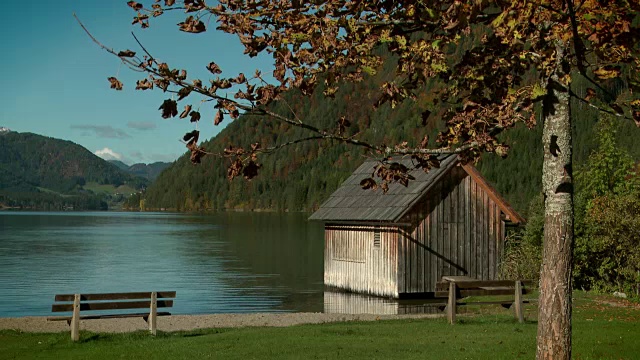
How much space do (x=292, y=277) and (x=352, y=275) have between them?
700 inches

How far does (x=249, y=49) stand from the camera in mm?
9164

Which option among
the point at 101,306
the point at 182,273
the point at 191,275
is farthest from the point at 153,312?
the point at 182,273

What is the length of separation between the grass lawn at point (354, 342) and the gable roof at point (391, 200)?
11.5 meters

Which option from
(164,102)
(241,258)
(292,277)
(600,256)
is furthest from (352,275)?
(241,258)

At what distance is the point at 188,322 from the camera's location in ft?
90.6

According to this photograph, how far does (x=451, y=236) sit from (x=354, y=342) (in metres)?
18.2

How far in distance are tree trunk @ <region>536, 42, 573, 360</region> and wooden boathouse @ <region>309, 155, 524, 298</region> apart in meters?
24.6

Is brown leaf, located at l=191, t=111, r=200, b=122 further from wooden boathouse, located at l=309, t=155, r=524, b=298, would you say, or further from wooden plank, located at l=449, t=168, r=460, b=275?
wooden plank, located at l=449, t=168, r=460, b=275

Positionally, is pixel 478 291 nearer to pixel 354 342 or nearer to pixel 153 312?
pixel 354 342

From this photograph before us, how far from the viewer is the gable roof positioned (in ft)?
116

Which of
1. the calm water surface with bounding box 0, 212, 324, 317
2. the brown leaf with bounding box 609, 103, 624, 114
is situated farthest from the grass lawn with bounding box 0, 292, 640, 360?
the calm water surface with bounding box 0, 212, 324, 317

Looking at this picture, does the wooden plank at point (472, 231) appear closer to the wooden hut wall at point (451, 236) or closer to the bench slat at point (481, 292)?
the wooden hut wall at point (451, 236)

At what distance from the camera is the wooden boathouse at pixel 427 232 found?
35.7 m

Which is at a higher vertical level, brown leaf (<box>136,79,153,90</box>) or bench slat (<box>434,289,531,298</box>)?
brown leaf (<box>136,79,153,90</box>)
